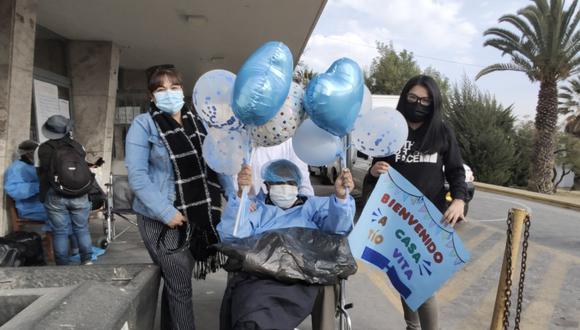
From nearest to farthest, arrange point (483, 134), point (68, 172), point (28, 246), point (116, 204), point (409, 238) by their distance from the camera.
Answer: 1. point (409, 238)
2. point (28, 246)
3. point (68, 172)
4. point (116, 204)
5. point (483, 134)

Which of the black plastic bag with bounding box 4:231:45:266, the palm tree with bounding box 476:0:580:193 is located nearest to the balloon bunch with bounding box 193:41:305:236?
the black plastic bag with bounding box 4:231:45:266

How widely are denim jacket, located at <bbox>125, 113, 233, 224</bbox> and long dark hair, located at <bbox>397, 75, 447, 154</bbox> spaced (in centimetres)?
149

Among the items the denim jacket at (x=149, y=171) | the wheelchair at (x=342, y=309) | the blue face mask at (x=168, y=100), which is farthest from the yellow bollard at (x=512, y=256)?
the blue face mask at (x=168, y=100)

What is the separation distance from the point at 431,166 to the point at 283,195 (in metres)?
0.93

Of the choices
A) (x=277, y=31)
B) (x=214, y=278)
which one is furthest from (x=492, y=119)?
(x=214, y=278)

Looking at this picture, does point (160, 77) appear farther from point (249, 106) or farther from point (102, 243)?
point (102, 243)

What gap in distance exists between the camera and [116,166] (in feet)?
31.6

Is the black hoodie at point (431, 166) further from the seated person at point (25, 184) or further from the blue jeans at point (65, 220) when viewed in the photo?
the seated person at point (25, 184)

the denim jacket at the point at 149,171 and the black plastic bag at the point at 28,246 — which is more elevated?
the denim jacket at the point at 149,171

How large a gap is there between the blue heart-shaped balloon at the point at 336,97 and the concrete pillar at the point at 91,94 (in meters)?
6.30

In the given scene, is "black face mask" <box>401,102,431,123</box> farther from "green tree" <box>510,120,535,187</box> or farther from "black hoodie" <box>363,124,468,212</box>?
"green tree" <box>510,120,535,187</box>

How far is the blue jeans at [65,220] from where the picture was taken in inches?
175

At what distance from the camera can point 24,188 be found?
181 inches

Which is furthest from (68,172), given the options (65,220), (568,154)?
(568,154)
